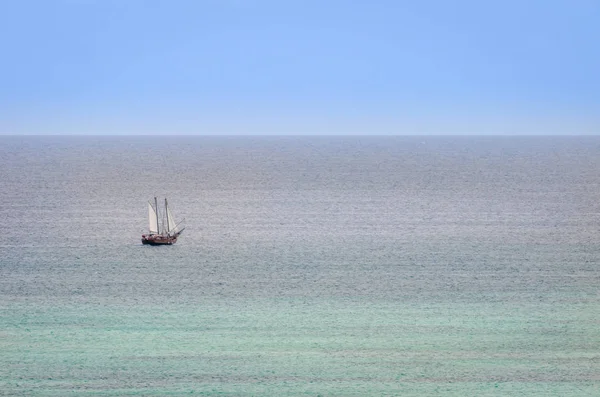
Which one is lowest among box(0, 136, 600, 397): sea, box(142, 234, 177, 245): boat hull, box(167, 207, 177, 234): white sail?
box(0, 136, 600, 397): sea

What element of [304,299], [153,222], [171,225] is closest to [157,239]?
[153,222]

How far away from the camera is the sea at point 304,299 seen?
71.9 feet

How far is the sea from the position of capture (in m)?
21.9

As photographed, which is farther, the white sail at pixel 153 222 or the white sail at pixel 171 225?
the white sail at pixel 171 225

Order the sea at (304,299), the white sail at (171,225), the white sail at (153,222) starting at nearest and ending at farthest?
the sea at (304,299), the white sail at (153,222), the white sail at (171,225)

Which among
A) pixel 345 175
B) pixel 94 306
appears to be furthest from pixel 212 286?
pixel 345 175

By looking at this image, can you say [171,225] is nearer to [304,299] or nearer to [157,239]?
[157,239]

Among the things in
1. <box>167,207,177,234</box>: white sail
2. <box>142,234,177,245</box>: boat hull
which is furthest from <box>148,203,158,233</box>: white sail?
<box>142,234,177,245</box>: boat hull

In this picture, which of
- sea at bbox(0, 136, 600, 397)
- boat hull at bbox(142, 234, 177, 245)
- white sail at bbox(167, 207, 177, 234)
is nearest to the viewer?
sea at bbox(0, 136, 600, 397)

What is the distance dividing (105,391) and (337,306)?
1039 cm

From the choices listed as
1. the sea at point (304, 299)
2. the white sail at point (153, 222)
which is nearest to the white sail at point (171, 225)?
the white sail at point (153, 222)

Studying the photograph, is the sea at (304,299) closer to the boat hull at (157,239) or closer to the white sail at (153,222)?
the boat hull at (157,239)

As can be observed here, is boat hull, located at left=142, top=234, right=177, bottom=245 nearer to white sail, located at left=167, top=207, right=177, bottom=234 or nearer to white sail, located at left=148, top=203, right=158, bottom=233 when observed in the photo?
white sail, located at left=148, top=203, right=158, bottom=233

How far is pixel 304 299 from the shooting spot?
3036 cm
